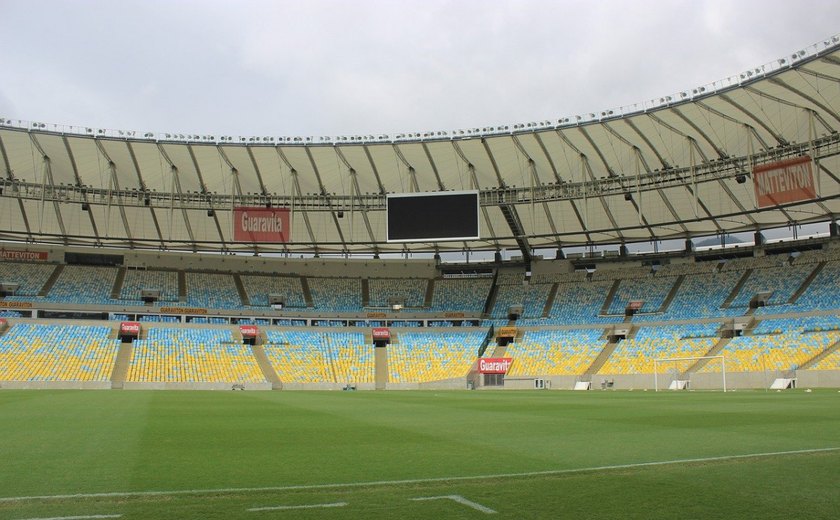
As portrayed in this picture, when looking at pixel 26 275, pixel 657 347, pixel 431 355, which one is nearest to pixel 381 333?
pixel 431 355

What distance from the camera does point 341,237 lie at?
5750cm

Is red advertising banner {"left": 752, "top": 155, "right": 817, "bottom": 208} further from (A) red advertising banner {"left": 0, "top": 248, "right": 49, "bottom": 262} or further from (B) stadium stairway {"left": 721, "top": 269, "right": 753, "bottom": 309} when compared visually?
(A) red advertising banner {"left": 0, "top": 248, "right": 49, "bottom": 262}

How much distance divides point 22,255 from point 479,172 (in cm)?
3993

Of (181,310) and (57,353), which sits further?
(181,310)

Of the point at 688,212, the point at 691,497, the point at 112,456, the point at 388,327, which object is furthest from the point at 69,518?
the point at 388,327

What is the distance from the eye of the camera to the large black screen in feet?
151

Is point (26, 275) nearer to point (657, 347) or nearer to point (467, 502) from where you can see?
point (657, 347)

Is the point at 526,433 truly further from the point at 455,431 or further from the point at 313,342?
the point at 313,342

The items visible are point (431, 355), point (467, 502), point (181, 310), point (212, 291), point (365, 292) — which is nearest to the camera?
point (467, 502)

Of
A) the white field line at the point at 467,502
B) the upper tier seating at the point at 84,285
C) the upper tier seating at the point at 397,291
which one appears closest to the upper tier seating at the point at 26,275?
the upper tier seating at the point at 84,285

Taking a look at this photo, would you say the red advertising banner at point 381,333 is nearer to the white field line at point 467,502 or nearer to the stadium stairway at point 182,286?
the stadium stairway at point 182,286

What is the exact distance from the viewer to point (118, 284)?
57.7 m

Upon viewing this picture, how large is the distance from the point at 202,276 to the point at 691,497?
198 ft

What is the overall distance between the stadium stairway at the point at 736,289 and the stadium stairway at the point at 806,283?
426 centimetres
